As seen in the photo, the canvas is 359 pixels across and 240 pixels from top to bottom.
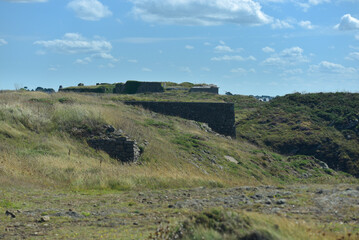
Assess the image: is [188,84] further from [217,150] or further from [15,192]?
[15,192]

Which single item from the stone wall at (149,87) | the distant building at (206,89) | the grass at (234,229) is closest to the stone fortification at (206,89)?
the distant building at (206,89)

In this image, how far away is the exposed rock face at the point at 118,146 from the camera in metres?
16.2

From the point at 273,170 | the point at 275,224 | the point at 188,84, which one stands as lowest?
the point at 273,170

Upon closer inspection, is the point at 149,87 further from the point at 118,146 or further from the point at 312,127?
the point at 118,146

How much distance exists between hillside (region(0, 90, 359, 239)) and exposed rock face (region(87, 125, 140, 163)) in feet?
1.07

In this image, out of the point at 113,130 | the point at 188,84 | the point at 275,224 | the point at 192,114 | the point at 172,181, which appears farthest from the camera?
the point at 188,84

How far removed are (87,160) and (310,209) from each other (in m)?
8.11

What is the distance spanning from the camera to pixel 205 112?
1257 inches

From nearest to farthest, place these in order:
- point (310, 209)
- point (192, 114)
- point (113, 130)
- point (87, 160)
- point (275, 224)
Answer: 1. point (275, 224)
2. point (310, 209)
3. point (87, 160)
4. point (113, 130)
5. point (192, 114)

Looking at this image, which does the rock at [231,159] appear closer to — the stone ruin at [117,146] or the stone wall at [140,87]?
the stone ruin at [117,146]

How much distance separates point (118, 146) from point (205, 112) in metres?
16.1

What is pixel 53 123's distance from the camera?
57.4ft

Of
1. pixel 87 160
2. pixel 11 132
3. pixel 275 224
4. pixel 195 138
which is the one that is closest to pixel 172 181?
pixel 87 160

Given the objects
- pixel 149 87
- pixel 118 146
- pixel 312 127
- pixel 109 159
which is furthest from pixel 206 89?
pixel 109 159
